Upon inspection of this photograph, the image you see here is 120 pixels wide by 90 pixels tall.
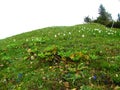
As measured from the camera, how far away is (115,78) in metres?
10.6

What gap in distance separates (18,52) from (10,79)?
15.0 feet

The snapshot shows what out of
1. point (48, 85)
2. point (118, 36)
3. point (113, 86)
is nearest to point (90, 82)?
point (113, 86)

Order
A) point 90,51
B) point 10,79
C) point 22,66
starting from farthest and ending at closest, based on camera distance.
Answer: point 90,51
point 22,66
point 10,79

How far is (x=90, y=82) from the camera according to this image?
10.4 m

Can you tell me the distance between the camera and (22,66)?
1316 cm

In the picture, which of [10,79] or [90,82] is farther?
[10,79]

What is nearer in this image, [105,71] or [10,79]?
[105,71]

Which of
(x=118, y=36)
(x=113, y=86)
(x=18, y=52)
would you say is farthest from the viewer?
(x=118, y=36)

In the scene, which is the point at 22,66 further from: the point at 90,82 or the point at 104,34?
the point at 104,34

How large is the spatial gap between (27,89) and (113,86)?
298cm

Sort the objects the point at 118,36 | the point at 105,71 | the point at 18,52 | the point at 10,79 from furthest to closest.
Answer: the point at 118,36 < the point at 18,52 < the point at 10,79 < the point at 105,71

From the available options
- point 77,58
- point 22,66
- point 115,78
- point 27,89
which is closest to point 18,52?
point 22,66

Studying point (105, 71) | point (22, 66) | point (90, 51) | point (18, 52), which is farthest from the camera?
point (18, 52)

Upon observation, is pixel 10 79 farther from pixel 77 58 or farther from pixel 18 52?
pixel 18 52
